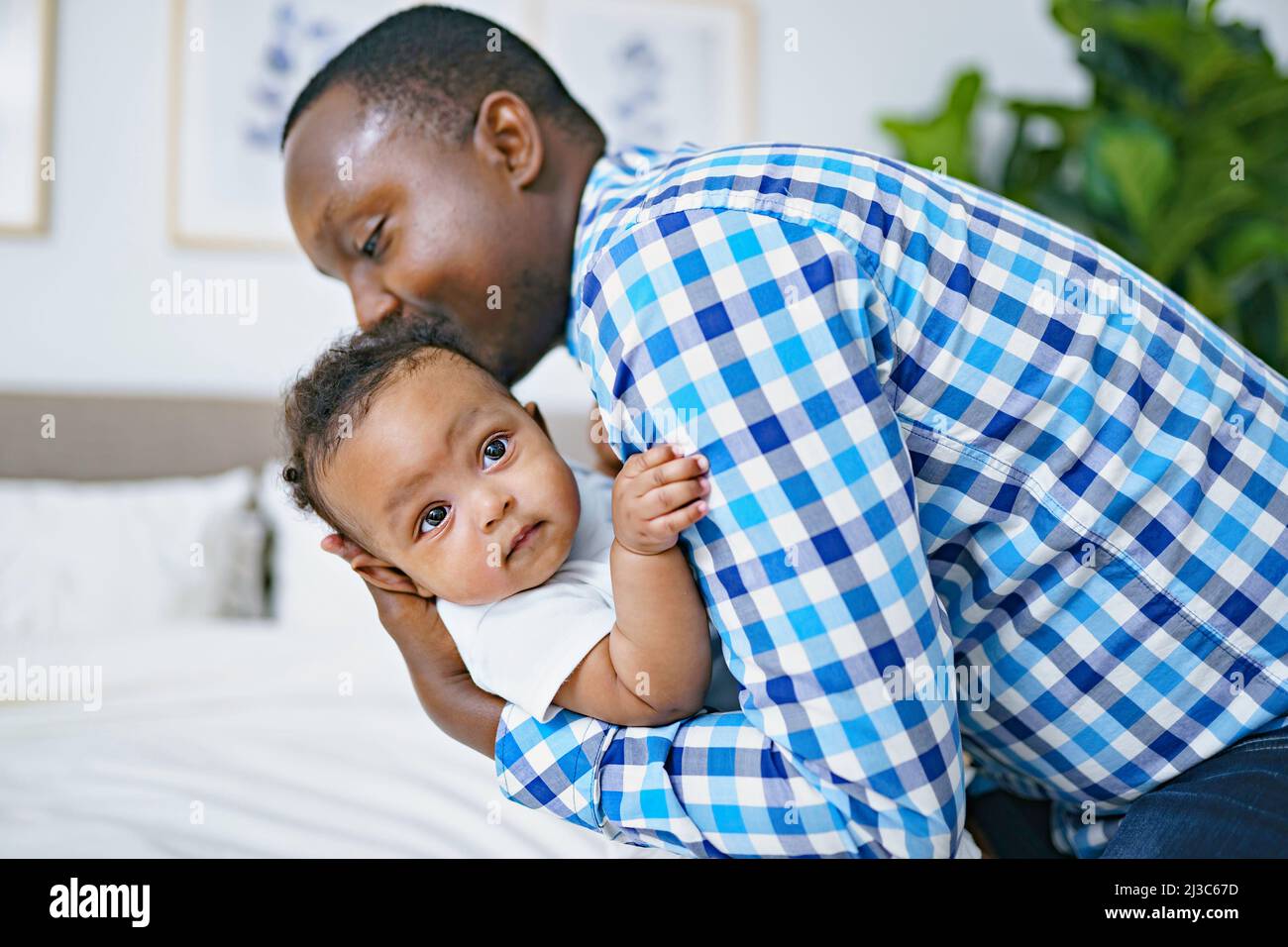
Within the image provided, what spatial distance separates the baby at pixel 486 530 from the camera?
2.46 feet

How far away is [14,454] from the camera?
7.47ft

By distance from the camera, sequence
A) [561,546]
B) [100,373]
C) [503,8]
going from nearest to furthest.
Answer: [561,546] → [100,373] → [503,8]

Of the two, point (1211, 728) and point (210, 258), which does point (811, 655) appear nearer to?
point (1211, 728)

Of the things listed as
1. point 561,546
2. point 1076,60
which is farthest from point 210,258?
point 1076,60

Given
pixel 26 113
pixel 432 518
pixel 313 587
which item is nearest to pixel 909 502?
pixel 432 518

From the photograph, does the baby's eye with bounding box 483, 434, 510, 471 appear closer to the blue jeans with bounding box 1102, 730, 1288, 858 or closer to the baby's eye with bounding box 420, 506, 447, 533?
the baby's eye with bounding box 420, 506, 447, 533

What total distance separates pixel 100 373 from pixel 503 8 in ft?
4.29

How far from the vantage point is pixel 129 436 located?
2318 mm

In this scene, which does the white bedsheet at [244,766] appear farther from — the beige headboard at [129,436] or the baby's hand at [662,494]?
the beige headboard at [129,436]

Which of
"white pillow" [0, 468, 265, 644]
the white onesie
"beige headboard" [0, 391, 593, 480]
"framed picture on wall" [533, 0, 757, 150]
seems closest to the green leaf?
"framed picture on wall" [533, 0, 757, 150]

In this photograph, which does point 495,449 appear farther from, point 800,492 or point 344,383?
point 800,492

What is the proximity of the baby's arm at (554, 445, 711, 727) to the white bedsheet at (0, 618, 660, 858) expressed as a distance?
29 centimetres

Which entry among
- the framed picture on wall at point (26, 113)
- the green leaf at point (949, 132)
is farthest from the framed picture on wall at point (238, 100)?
the green leaf at point (949, 132)

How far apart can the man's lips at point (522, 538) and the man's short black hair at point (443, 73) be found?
15.1 inches
